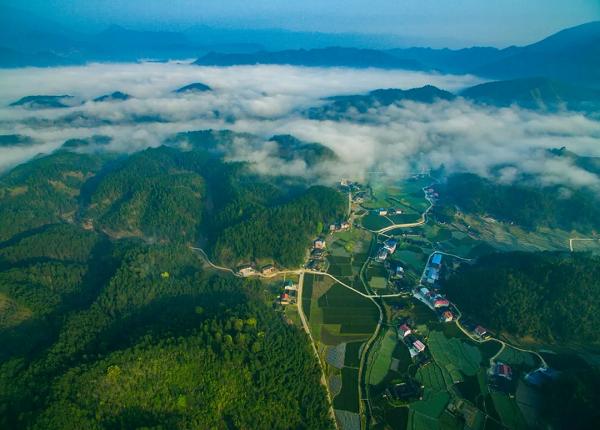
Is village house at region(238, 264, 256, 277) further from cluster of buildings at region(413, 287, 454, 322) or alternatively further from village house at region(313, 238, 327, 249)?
cluster of buildings at region(413, 287, 454, 322)

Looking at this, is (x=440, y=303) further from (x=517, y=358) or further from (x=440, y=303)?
(x=517, y=358)

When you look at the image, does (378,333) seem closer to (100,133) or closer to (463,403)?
(463,403)

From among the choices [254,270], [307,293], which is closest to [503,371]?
[307,293]

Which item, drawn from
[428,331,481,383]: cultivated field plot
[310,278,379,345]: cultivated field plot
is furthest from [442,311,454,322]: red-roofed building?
[310,278,379,345]: cultivated field plot

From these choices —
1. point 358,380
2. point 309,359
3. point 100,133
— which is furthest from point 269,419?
point 100,133

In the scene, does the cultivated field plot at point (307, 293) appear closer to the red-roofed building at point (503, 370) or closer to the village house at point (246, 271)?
the village house at point (246, 271)

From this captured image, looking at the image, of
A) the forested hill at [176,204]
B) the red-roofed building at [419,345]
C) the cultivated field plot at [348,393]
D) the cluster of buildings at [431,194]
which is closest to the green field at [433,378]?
the red-roofed building at [419,345]
